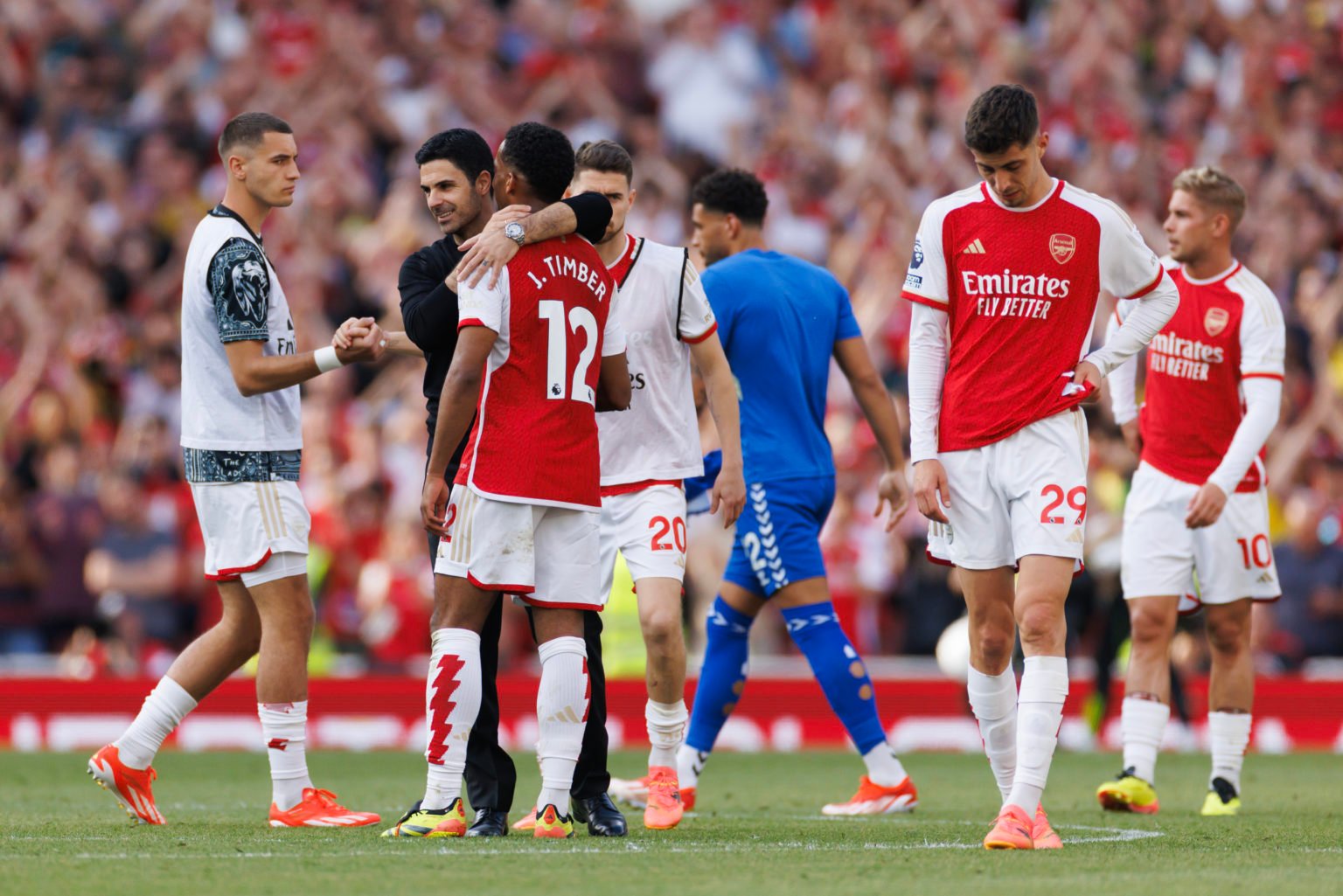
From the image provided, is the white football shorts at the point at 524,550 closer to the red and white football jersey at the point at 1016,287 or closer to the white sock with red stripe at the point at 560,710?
the white sock with red stripe at the point at 560,710

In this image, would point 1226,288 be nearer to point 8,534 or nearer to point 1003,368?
point 1003,368

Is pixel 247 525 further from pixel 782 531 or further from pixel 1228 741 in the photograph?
pixel 1228 741

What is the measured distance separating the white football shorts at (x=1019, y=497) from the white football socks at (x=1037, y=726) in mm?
400

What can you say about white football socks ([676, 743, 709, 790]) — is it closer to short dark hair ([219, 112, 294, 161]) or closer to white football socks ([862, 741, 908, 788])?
white football socks ([862, 741, 908, 788])

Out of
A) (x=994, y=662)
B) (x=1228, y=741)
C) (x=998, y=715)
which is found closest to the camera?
(x=994, y=662)

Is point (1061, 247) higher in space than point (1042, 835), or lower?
higher

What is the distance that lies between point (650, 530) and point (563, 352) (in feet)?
4.09

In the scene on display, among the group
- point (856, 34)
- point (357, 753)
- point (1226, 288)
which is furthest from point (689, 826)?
point (856, 34)

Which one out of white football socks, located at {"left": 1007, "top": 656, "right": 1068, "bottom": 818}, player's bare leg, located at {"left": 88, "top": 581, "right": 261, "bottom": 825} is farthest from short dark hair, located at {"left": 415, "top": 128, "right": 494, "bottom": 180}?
white football socks, located at {"left": 1007, "top": 656, "right": 1068, "bottom": 818}

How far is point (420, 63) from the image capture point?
759 inches

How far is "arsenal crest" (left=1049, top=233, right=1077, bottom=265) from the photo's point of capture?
260 inches

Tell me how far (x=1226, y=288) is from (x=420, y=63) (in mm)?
12136

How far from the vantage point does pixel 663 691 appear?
7.68m

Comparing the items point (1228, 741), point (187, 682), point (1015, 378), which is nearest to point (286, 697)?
point (187, 682)
